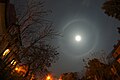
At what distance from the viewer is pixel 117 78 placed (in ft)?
112

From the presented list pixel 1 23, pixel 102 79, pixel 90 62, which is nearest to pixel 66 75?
pixel 90 62

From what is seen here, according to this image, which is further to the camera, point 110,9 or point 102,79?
point 102,79

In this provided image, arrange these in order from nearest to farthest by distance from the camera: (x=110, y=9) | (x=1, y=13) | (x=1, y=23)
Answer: (x=110, y=9) < (x=1, y=13) < (x=1, y=23)

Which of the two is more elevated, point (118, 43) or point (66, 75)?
point (66, 75)

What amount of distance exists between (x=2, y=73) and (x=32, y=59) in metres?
6.77

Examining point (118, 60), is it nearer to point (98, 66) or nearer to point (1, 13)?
point (98, 66)

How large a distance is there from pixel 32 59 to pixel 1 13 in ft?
25.4

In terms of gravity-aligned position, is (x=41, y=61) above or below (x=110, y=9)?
below

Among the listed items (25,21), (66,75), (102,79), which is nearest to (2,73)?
(25,21)

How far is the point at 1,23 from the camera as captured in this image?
28062 millimetres

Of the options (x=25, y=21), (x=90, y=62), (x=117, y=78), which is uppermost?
(x=90, y=62)

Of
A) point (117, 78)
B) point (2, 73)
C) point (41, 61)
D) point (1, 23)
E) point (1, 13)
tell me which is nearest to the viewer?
point (2, 73)

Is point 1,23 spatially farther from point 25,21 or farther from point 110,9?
point 110,9

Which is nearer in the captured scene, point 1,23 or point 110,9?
point 110,9
